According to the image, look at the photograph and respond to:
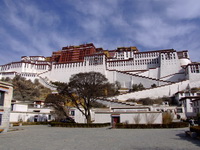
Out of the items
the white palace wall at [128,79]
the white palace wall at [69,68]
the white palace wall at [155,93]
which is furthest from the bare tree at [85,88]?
the white palace wall at [69,68]

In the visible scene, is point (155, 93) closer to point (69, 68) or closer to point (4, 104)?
point (69, 68)

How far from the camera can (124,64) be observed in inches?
3076

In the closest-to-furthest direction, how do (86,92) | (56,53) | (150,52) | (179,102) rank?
(86,92) < (179,102) < (150,52) < (56,53)

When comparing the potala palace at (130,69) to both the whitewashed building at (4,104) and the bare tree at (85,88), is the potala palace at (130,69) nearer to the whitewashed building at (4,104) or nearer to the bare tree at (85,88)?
the bare tree at (85,88)

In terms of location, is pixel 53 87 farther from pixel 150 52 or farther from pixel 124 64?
pixel 150 52

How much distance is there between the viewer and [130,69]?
Answer: 76312 mm

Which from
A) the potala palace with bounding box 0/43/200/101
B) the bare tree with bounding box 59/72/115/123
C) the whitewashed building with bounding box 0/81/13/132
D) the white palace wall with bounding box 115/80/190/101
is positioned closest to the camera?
the whitewashed building with bounding box 0/81/13/132

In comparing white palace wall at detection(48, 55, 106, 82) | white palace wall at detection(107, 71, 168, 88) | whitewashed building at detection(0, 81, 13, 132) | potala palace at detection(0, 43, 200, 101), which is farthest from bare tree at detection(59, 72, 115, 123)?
white palace wall at detection(48, 55, 106, 82)

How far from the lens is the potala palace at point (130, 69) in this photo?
53312 mm

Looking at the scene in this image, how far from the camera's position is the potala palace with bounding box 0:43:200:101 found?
53.3 metres

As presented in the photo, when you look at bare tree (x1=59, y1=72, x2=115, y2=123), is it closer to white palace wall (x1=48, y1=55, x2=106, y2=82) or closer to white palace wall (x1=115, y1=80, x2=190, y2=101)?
white palace wall (x1=115, y1=80, x2=190, y2=101)

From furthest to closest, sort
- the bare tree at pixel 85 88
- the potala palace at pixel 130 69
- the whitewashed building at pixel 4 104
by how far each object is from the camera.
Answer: the potala palace at pixel 130 69
the bare tree at pixel 85 88
the whitewashed building at pixel 4 104

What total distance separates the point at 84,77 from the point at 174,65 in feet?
157

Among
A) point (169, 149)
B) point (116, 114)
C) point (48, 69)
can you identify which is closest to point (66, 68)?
point (48, 69)
